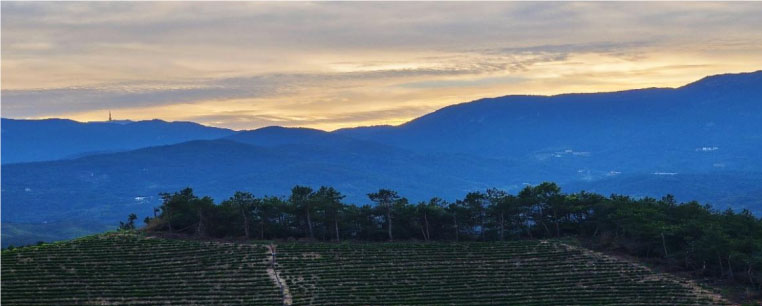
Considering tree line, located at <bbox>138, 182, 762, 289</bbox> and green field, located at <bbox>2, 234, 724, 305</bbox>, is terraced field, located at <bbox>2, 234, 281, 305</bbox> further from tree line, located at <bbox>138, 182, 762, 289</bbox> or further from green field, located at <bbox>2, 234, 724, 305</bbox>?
tree line, located at <bbox>138, 182, 762, 289</bbox>

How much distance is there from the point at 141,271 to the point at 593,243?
41871 millimetres

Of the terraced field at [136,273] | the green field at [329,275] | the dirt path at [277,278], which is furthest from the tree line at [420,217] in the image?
the dirt path at [277,278]

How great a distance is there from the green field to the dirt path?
204mm

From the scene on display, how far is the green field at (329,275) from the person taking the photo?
Answer: 60303 mm

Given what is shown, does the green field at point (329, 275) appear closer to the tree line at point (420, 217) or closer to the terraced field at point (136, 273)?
the terraced field at point (136, 273)

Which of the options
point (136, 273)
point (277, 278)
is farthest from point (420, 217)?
point (136, 273)

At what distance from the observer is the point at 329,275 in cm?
6525

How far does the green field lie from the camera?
198 ft

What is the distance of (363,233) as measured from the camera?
8056 centimetres

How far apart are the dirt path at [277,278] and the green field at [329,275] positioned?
0.20m

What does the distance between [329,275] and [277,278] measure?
174 inches

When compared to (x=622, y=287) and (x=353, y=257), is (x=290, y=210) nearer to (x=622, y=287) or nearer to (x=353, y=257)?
(x=353, y=257)

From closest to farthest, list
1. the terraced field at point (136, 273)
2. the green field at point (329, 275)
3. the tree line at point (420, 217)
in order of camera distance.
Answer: the terraced field at point (136, 273) < the green field at point (329, 275) < the tree line at point (420, 217)

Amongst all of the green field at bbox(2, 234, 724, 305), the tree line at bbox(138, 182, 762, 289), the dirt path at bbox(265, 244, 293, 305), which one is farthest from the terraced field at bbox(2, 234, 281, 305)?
the tree line at bbox(138, 182, 762, 289)
